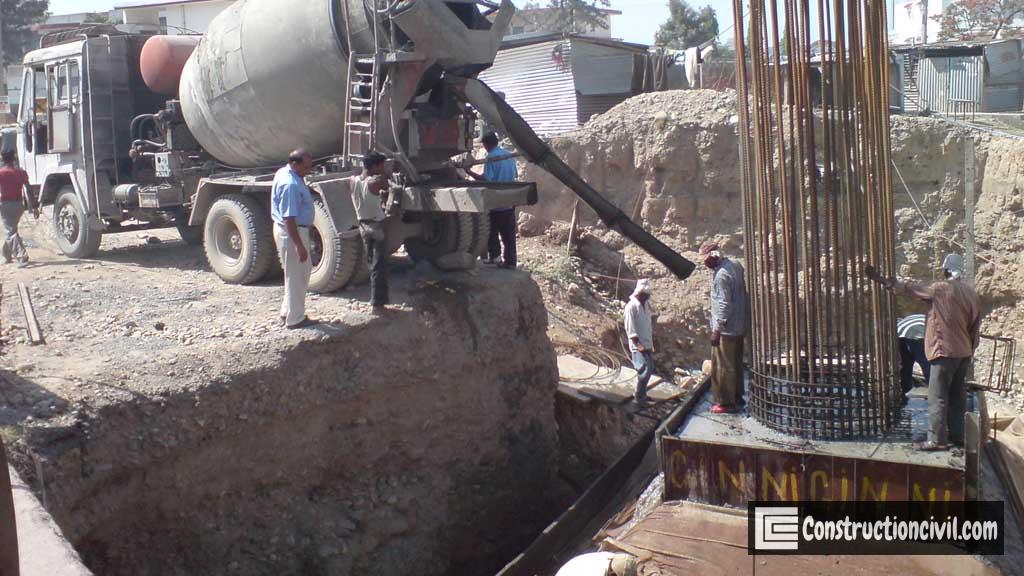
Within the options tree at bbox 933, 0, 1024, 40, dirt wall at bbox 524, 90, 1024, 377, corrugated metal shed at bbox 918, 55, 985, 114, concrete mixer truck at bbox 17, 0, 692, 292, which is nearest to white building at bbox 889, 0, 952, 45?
tree at bbox 933, 0, 1024, 40

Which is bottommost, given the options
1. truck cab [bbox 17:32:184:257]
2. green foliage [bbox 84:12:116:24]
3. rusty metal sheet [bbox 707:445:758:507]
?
rusty metal sheet [bbox 707:445:758:507]

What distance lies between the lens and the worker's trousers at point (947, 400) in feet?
19.0

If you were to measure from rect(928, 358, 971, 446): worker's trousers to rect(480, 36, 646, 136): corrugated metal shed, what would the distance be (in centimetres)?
1364

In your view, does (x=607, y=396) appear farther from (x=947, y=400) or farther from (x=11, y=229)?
(x=11, y=229)

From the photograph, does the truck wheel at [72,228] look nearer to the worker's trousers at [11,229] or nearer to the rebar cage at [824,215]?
the worker's trousers at [11,229]

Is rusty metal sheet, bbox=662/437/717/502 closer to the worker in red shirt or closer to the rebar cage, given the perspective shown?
the rebar cage

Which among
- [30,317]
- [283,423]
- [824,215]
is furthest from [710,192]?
[30,317]

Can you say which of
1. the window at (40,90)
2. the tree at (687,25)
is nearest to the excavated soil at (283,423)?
the window at (40,90)

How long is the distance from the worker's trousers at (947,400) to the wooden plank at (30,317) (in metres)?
6.65

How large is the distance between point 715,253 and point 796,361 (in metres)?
1.01

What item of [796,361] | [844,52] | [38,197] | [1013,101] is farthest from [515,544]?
[1013,101]

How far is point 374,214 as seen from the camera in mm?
7590

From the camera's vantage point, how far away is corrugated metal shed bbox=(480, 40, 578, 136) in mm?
19469

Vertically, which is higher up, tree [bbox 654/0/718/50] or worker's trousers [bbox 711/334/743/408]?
tree [bbox 654/0/718/50]
